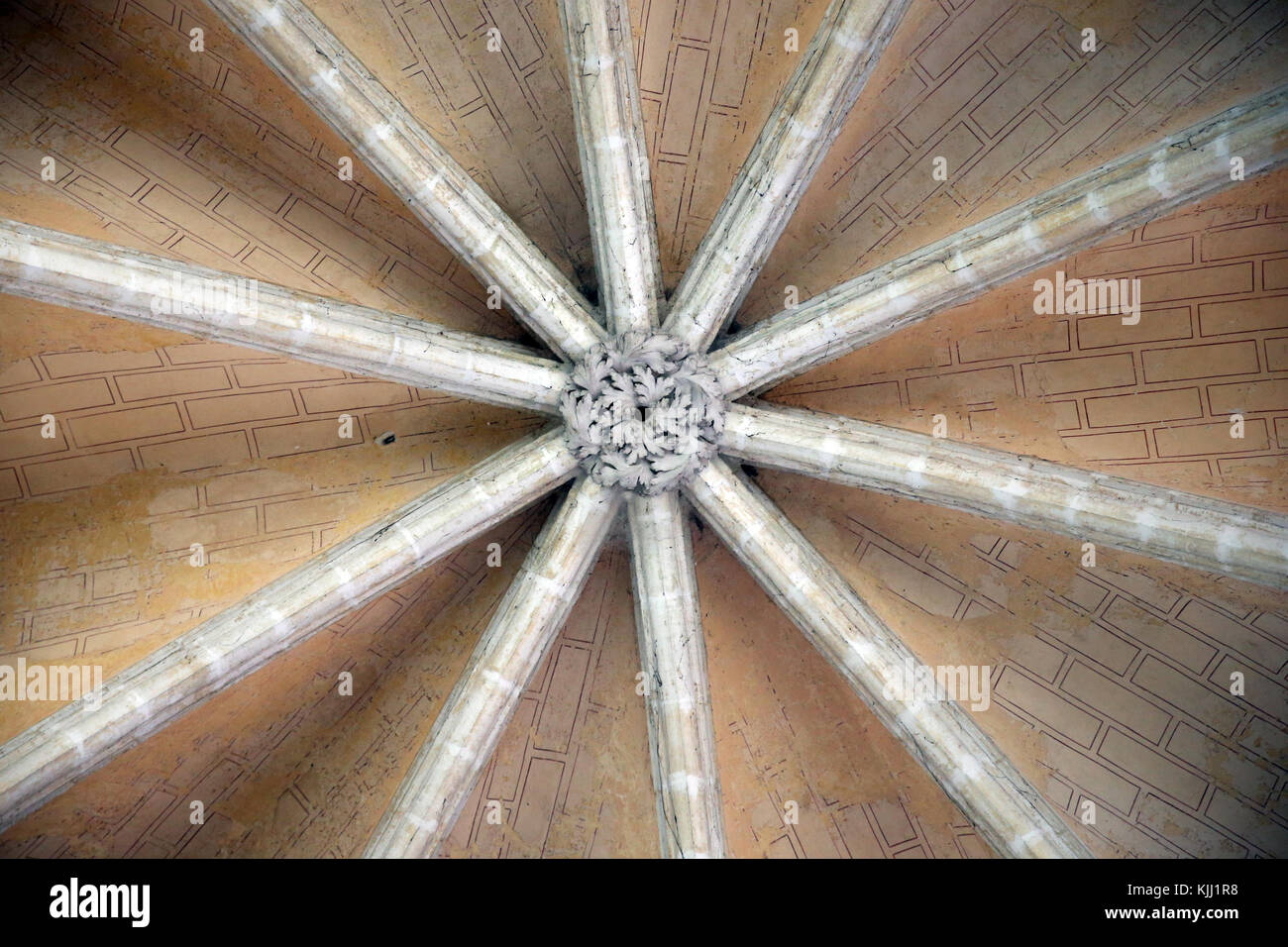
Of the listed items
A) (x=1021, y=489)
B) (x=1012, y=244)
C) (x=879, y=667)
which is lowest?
(x=879, y=667)

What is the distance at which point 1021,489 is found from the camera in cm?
870

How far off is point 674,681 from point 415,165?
3678 mm

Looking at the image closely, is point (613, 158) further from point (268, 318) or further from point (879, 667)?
point (879, 667)

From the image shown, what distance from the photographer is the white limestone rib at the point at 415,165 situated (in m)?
8.45

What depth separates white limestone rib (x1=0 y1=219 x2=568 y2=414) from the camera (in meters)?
8.15

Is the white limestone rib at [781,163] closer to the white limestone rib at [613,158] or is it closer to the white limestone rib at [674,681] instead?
the white limestone rib at [613,158]

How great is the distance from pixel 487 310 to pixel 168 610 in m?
3.00

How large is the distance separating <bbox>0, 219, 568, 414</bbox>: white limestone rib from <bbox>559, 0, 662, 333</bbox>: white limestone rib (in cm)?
69

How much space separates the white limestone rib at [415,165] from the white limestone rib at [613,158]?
327mm

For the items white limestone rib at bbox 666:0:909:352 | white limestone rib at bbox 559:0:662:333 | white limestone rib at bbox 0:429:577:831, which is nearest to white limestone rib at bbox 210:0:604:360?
white limestone rib at bbox 559:0:662:333

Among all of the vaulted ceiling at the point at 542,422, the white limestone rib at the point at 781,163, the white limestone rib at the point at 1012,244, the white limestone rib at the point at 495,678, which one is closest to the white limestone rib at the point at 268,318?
the vaulted ceiling at the point at 542,422

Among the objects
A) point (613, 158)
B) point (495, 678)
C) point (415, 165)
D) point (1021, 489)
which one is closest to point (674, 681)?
point (495, 678)

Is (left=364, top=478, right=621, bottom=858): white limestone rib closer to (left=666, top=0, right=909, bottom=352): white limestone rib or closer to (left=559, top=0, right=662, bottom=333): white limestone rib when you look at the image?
(left=559, top=0, right=662, bottom=333): white limestone rib
